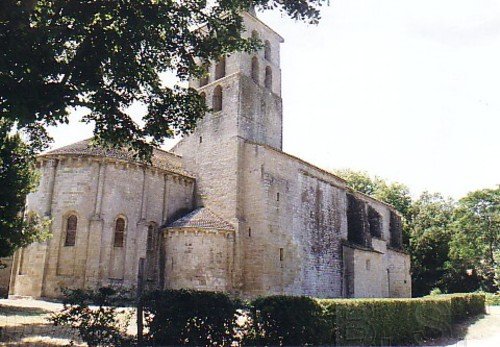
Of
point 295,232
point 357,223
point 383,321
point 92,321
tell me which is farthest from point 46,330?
point 357,223

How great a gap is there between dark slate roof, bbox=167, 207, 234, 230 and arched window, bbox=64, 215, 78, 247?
15.6 ft

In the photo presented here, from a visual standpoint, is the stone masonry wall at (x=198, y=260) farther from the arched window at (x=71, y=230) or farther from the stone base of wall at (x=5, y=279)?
the stone base of wall at (x=5, y=279)

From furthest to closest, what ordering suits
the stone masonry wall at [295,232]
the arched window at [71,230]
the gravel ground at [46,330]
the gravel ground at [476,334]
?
the stone masonry wall at [295,232] < the arched window at [71,230] < the gravel ground at [476,334] < the gravel ground at [46,330]

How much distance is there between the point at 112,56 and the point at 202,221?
12.9m

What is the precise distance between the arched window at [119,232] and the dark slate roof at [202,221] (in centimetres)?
242

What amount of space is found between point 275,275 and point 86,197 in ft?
35.6

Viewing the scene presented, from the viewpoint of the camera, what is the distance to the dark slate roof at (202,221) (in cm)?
2188

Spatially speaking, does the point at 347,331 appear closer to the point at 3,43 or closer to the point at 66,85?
the point at 66,85

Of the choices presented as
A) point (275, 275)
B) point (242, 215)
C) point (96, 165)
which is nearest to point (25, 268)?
point (96, 165)

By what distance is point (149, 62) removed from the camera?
42.0 ft

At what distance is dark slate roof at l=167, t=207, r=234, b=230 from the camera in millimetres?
21875

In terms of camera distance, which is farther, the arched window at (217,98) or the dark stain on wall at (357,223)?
the dark stain on wall at (357,223)

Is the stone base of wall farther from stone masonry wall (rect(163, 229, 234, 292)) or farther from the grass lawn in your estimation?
stone masonry wall (rect(163, 229, 234, 292))

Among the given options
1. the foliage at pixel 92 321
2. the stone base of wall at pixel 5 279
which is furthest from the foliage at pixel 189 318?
the stone base of wall at pixel 5 279
